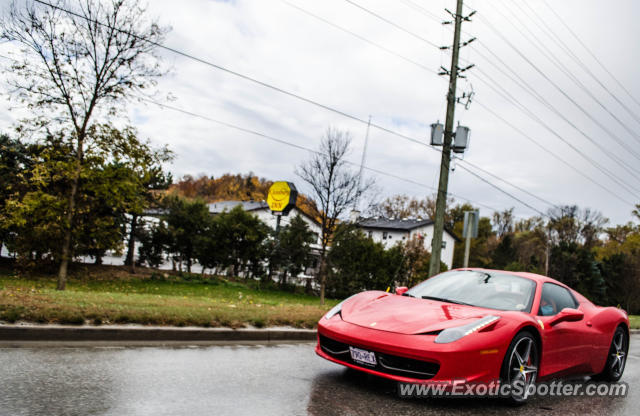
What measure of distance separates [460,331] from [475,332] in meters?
0.13

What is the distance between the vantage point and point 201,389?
4.06 metres

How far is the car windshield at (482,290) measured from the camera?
16.3ft

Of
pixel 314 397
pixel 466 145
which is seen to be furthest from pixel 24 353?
pixel 466 145

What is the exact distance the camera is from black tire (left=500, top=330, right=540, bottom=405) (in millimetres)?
4275

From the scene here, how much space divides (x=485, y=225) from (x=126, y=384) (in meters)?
83.6

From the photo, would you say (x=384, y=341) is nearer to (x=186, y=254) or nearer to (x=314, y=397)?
(x=314, y=397)

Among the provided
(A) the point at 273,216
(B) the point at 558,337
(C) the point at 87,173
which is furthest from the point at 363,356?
(A) the point at 273,216

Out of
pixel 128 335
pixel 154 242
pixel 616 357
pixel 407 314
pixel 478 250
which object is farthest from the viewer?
pixel 478 250

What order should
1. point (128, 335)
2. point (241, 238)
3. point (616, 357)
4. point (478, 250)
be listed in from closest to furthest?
point (128, 335), point (616, 357), point (241, 238), point (478, 250)

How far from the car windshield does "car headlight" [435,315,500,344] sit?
70cm

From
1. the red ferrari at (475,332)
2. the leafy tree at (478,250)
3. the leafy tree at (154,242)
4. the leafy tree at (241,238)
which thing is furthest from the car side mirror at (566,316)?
the leafy tree at (478,250)

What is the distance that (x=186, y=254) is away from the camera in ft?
115

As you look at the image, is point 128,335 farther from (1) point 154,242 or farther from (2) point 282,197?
(1) point 154,242

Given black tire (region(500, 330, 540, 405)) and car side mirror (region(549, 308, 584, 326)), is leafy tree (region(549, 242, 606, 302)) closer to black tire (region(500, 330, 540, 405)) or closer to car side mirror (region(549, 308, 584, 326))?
car side mirror (region(549, 308, 584, 326))
